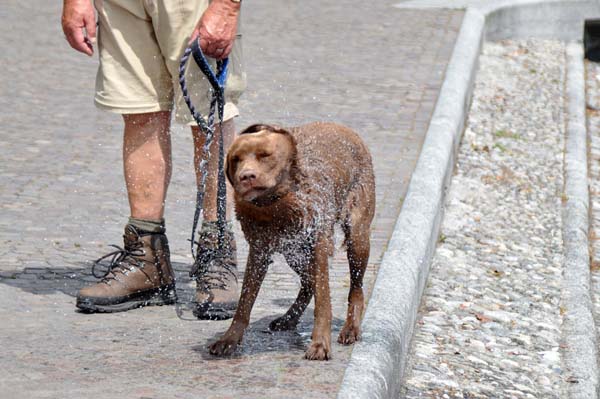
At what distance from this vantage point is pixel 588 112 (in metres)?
10.8

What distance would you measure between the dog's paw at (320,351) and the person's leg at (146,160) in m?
1.20

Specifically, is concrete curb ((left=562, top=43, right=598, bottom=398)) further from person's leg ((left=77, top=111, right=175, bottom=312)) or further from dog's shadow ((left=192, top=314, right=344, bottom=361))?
person's leg ((left=77, top=111, right=175, bottom=312))

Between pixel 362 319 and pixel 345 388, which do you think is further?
pixel 362 319

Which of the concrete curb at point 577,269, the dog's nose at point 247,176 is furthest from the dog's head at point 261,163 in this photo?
the concrete curb at point 577,269

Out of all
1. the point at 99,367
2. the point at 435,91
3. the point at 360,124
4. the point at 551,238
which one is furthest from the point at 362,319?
the point at 435,91

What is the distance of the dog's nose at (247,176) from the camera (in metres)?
3.89

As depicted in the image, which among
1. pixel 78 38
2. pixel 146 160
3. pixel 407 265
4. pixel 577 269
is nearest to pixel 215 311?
pixel 146 160

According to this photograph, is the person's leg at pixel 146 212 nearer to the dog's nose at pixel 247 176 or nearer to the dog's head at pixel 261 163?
the dog's head at pixel 261 163

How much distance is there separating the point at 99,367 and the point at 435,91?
228 inches

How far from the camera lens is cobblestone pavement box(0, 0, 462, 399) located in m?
4.16

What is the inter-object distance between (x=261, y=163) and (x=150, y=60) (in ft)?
4.36

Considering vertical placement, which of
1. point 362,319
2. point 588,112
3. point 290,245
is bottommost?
point 588,112

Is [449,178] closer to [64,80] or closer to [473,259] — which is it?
[473,259]

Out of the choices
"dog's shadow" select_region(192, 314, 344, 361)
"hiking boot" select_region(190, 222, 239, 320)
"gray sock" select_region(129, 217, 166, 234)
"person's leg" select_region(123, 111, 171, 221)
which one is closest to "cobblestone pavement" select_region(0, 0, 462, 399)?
"dog's shadow" select_region(192, 314, 344, 361)
